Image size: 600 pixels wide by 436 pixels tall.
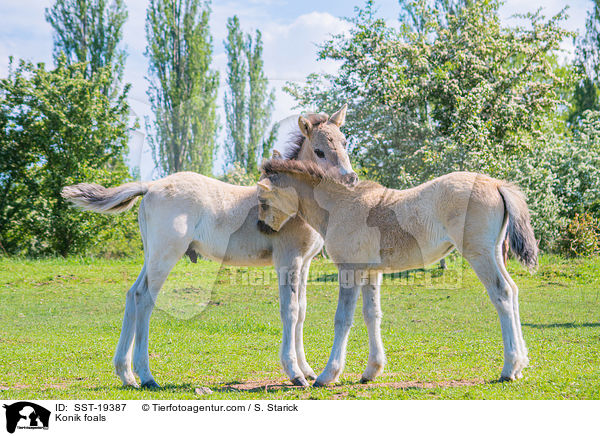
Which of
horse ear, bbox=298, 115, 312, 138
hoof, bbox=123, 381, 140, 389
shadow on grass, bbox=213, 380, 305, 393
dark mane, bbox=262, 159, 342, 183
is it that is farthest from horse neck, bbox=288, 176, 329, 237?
hoof, bbox=123, 381, 140, 389

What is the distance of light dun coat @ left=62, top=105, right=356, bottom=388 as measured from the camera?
22.1 ft

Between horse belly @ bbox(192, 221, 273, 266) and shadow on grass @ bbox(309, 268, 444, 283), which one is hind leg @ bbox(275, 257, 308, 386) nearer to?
horse belly @ bbox(192, 221, 273, 266)

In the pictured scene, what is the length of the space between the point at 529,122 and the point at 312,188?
52.6 feet

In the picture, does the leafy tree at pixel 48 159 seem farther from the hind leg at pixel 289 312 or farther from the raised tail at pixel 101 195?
the hind leg at pixel 289 312

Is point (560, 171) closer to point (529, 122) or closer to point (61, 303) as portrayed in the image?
point (529, 122)

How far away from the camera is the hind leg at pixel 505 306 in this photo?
594 centimetres

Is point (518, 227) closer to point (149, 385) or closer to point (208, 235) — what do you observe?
point (208, 235)

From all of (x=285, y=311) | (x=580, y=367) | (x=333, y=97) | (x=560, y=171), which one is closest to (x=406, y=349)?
(x=580, y=367)

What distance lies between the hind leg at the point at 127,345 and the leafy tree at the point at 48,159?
1785 cm

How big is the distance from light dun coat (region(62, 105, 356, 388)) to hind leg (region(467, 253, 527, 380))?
1.85 metres

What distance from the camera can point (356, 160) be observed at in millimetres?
18859

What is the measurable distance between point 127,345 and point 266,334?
187 inches

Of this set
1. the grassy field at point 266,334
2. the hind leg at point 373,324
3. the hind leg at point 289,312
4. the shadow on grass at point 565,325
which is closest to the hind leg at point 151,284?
the grassy field at point 266,334

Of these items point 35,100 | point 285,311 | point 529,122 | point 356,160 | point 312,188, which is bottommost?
point 285,311
